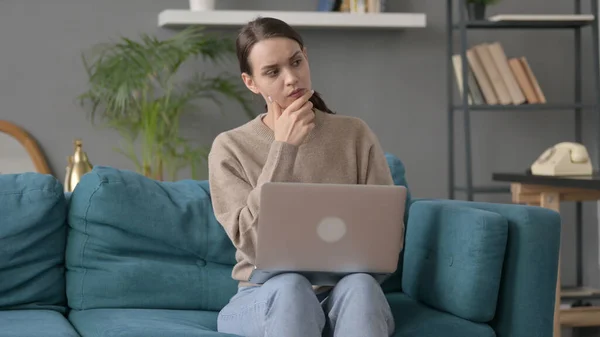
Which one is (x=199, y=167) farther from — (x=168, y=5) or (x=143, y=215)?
(x=143, y=215)

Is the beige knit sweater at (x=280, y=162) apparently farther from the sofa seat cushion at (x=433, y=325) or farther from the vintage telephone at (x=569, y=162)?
the vintage telephone at (x=569, y=162)

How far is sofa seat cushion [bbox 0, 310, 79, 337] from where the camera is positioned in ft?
6.81

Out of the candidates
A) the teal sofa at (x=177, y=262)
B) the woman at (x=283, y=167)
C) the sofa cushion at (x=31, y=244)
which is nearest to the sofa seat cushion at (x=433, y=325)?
the teal sofa at (x=177, y=262)

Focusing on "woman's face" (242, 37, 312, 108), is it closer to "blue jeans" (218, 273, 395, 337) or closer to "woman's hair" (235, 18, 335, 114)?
"woman's hair" (235, 18, 335, 114)

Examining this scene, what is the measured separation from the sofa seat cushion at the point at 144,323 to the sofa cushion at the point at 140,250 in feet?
0.17

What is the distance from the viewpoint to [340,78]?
14.2ft

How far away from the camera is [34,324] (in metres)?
2.17

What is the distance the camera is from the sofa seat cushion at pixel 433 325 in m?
2.14

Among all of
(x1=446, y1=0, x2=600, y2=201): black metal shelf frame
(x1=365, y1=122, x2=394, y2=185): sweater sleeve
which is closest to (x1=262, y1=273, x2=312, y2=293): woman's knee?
(x1=365, y1=122, x2=394, y2=185): sweater sleeve

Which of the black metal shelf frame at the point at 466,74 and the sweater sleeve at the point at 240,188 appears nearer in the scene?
the sweater sleeve at the point at 240,188

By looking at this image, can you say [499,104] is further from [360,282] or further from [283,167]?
[360,282]

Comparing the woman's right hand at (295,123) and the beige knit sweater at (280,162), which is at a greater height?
the woman's right hand at (295,123)

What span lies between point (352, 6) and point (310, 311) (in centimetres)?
248

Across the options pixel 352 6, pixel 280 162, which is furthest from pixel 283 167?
pixel 352 6
